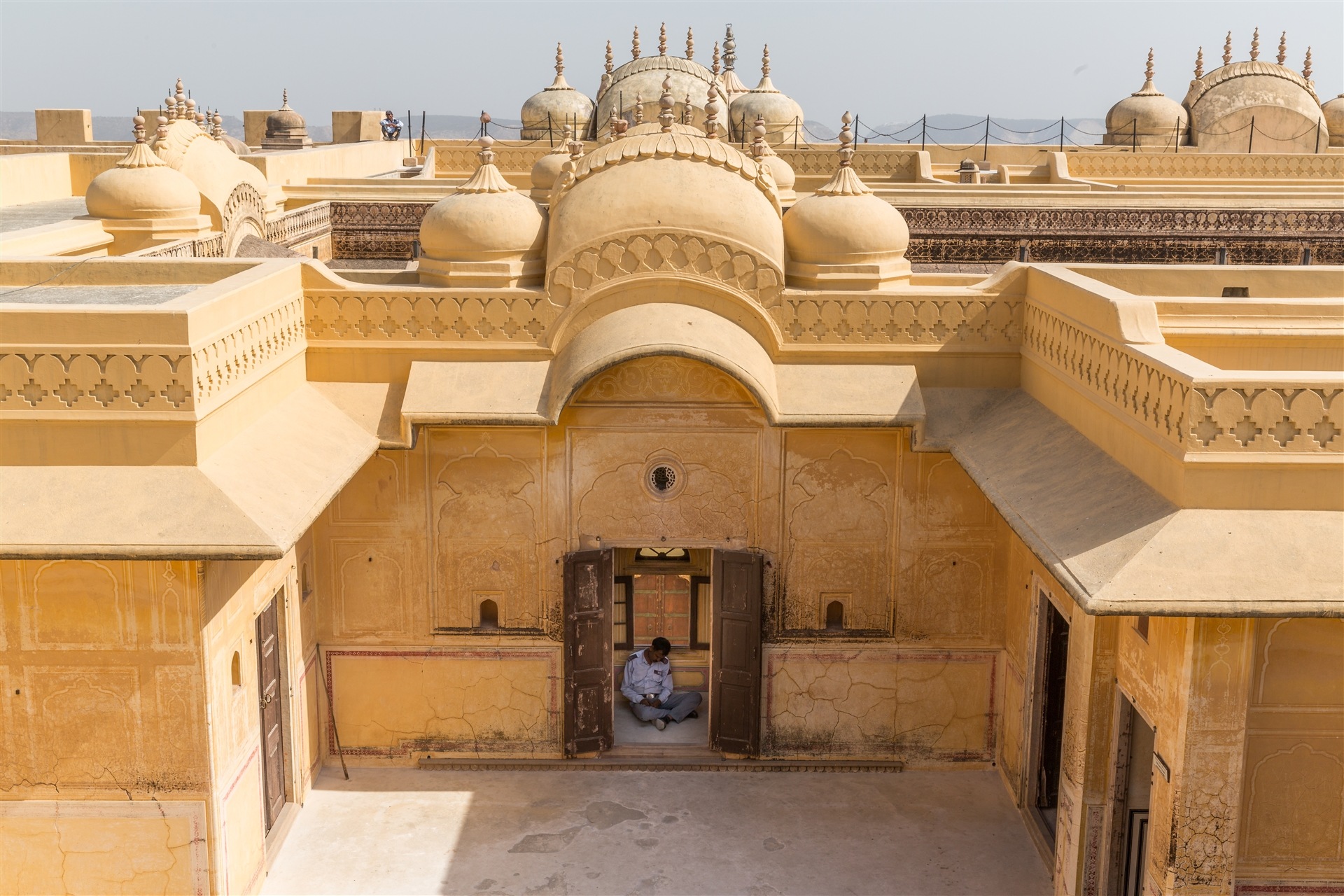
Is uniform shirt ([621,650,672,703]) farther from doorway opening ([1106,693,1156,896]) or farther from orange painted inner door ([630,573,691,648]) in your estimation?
doorway opening ([1106,693,1156,896])

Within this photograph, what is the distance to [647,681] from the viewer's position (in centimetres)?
1089

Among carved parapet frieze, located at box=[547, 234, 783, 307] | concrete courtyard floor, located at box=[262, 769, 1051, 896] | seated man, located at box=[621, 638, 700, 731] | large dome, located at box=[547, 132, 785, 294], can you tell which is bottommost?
concrete courtyard floor, located at box=[262, 769, 1051, 896]

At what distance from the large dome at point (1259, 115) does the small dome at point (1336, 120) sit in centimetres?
99

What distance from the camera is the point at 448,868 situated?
8.52m

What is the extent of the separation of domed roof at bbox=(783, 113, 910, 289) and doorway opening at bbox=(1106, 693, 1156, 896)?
3754 mm

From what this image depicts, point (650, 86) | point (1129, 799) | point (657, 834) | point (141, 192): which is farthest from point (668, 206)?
point (650, 86)

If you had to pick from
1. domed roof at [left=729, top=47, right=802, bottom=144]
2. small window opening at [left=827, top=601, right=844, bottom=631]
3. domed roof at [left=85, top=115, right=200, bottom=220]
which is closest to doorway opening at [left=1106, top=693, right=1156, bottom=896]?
small window opening at [left=827, top=601, right=844, bottom=631]

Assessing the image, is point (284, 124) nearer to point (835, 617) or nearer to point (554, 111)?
point (554, 111)

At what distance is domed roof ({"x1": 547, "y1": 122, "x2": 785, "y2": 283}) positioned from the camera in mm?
9180

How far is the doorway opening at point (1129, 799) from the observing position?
24.9 feet

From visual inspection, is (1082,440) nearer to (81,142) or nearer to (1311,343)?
(1311,343)

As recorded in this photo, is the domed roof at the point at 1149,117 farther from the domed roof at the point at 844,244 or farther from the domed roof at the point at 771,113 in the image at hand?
the domed roof at the point at 844,244

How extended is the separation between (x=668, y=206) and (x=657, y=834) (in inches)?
175

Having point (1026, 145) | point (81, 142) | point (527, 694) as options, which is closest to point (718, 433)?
point (527, 694)
